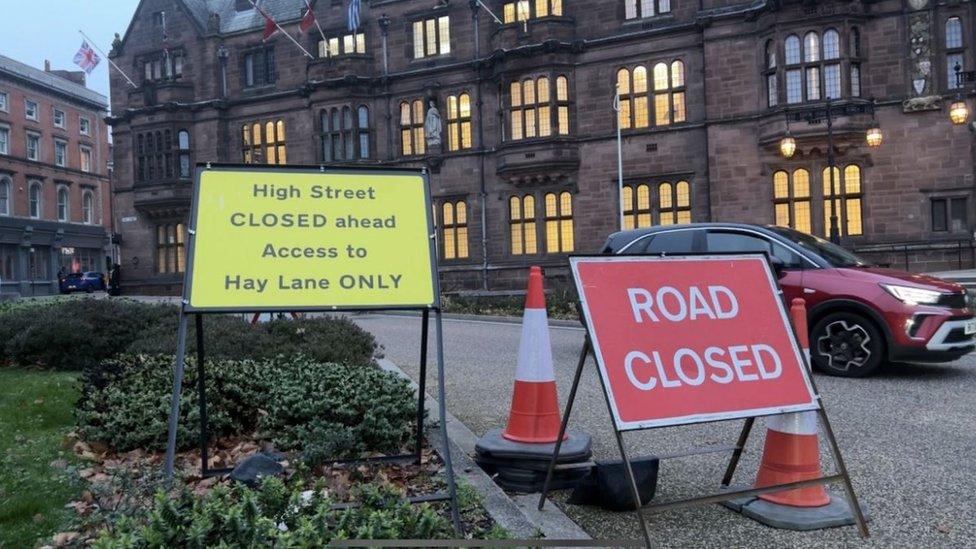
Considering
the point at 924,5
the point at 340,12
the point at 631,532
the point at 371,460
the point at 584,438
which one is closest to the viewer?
the point at 631,532

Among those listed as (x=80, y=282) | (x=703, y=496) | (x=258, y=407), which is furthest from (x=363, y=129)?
(x=80, y=282)

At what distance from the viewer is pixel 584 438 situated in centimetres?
446

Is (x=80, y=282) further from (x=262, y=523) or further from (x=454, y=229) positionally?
(x=262, y=523)

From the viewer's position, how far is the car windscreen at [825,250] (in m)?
8.67

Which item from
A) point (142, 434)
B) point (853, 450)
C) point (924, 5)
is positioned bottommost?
point (853, 450)

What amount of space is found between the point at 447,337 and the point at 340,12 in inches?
821

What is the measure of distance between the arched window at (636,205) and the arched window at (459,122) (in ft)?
21.4

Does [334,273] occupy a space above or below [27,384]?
above

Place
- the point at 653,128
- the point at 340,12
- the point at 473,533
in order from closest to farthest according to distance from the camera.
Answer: the point at 473,533 < the point at 653,128 < the point at 340,12

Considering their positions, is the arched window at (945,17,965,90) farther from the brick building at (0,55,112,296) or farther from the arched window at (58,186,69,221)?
the arched window at (58,186,69,221)

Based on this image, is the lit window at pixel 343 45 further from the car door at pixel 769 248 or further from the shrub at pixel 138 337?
the car door at pixel 769 248

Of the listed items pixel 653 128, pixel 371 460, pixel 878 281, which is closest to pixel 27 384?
pixel 371 460

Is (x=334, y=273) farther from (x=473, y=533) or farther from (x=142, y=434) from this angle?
(x=142, y=434)

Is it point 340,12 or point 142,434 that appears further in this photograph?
point 340,12
